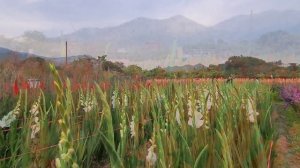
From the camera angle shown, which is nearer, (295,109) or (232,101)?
(232,101)

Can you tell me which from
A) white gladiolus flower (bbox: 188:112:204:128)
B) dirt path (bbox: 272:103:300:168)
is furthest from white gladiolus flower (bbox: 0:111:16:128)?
dirt path (bbox: 272:103:300:168)

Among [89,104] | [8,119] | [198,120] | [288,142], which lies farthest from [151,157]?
[288,142]

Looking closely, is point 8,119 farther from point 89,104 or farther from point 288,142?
point 288,142

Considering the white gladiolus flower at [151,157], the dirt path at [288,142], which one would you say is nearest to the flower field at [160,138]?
the white gladiolus flower at [151,157]

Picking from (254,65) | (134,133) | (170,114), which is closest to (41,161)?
(134,133)

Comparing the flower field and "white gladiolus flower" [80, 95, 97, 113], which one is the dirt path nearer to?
the flower field

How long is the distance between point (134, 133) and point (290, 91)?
7.81 m

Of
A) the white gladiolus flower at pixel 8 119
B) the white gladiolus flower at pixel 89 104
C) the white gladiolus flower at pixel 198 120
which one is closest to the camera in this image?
the white gladiolus flower at pixel 198 120

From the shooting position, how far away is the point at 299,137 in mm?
6988

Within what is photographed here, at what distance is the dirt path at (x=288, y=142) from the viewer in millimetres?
5121

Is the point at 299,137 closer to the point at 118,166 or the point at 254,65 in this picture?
the point at 118,166

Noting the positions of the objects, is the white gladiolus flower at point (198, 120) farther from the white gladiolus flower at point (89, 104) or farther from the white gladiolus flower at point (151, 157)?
the white gladiolus flower at point (89, 104)

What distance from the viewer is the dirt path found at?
512cm

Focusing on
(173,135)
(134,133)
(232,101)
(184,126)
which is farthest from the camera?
(232,101)
